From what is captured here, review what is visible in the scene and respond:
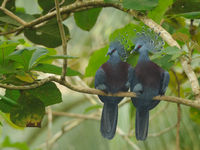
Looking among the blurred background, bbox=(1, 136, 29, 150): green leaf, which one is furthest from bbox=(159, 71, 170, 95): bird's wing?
the blurred background

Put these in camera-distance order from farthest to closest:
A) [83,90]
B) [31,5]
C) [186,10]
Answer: [31,5]
[186,10]
[83,90]

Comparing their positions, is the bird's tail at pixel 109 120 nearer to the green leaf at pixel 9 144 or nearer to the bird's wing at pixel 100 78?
the bird's wing at pixel 100 78

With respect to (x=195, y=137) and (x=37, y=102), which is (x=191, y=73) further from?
(x=195, y=137)

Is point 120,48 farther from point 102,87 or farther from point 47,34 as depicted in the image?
point 47,34

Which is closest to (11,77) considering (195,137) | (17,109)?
(17,109)

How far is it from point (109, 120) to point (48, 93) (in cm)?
22

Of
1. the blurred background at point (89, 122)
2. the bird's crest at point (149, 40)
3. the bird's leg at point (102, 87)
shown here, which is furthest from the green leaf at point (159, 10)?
the blurred background at point (89, 122)

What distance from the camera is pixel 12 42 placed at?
0.91m

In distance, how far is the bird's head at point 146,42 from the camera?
3.36ft

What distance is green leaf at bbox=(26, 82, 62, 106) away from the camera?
1.08 metres

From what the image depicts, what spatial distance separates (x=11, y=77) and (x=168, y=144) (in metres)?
1.98

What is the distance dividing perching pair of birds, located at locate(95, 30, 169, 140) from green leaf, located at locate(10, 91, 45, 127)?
20 centimetres

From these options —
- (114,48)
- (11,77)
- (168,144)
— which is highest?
(114,48)

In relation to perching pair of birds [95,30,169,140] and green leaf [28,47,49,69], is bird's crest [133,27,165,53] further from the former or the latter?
green leaf [28,47,49,69]
